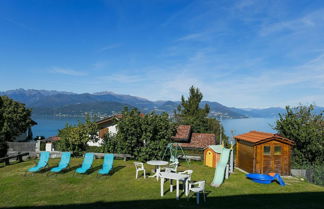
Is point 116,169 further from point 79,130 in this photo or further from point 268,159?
point 268,159

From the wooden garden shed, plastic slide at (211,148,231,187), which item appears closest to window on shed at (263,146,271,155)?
the wooden garden shed

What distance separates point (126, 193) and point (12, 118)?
1872 centimetres

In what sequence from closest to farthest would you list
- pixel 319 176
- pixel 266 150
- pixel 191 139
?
pixel 266 150 → pixel 319 176 → pixel 191 139

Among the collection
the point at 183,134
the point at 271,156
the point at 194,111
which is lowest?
the point at 183,134

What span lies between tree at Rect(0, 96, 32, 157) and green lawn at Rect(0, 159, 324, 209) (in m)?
11.5

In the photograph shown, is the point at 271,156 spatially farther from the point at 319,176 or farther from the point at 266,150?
the point at 319,176

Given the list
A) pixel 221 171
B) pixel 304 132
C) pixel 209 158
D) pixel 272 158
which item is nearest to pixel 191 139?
pixel 209 158

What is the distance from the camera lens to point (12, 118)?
2152cm

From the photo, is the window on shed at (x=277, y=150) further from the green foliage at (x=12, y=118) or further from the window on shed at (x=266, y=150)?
the green foliage at (x=12, y=118)

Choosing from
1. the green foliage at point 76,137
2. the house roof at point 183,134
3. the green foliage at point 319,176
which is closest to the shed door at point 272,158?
the green foliage at point 319,176

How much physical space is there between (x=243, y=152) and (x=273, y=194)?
520 centimetres

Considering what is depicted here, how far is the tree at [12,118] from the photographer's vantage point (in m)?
20.9

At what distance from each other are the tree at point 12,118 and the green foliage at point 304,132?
23120mm

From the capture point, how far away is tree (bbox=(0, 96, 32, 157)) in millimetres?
20938
